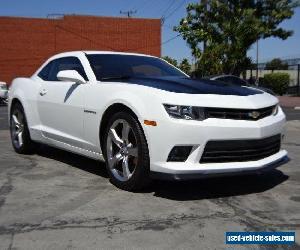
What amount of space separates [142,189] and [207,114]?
1.05 m

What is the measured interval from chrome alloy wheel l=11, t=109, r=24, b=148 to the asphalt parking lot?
3.70 feet

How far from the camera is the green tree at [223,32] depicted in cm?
2275

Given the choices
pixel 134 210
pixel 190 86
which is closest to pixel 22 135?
pixel 190 86

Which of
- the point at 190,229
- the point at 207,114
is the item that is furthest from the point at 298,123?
the point at 190,229

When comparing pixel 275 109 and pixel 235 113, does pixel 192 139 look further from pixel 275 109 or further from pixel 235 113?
pixel 275 109

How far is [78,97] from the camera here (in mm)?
5773

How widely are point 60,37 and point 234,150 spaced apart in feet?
120

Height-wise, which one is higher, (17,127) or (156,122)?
(156,122)

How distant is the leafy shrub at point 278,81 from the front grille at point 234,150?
27955 millimetres

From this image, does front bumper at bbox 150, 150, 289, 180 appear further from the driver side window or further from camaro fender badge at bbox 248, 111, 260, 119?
the driver side window

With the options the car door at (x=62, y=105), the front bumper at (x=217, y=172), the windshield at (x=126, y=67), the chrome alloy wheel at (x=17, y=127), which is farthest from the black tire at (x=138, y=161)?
the chrome alloy wheel at (x=17, y=127)

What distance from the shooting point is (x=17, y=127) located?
7.46 m

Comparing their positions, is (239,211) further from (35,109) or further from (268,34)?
(268,34)

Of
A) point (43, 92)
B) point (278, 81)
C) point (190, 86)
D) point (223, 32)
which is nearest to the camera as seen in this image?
point (190, 86)
